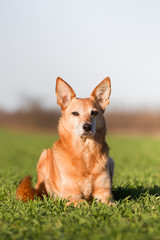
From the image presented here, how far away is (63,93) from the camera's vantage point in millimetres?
5180

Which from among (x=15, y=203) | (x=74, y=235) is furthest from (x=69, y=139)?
(x=74, y=235)

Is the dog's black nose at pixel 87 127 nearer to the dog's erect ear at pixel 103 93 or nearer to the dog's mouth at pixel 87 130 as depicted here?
the dog's mouth at pixel 87 130

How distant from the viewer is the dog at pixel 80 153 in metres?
4.76

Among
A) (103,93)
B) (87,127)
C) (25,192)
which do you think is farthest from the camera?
(103,93)

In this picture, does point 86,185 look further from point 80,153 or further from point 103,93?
point 103,93

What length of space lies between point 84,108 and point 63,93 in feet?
1.65

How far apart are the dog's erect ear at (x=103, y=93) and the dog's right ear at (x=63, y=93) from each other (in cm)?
40

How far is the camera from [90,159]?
4.84 meters

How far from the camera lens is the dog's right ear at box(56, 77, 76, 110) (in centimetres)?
509

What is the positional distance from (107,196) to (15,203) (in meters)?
1.52

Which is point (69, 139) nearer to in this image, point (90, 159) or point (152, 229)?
point (90, 159)

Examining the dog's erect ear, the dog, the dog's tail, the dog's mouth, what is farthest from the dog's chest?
the dog's erect ear

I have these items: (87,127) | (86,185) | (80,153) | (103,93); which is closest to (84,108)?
(87,127)

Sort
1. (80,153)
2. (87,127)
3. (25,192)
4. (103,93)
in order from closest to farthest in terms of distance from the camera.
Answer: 1. (87,127)
2. (80,153)
3. (25,192)
4. (103,93)
